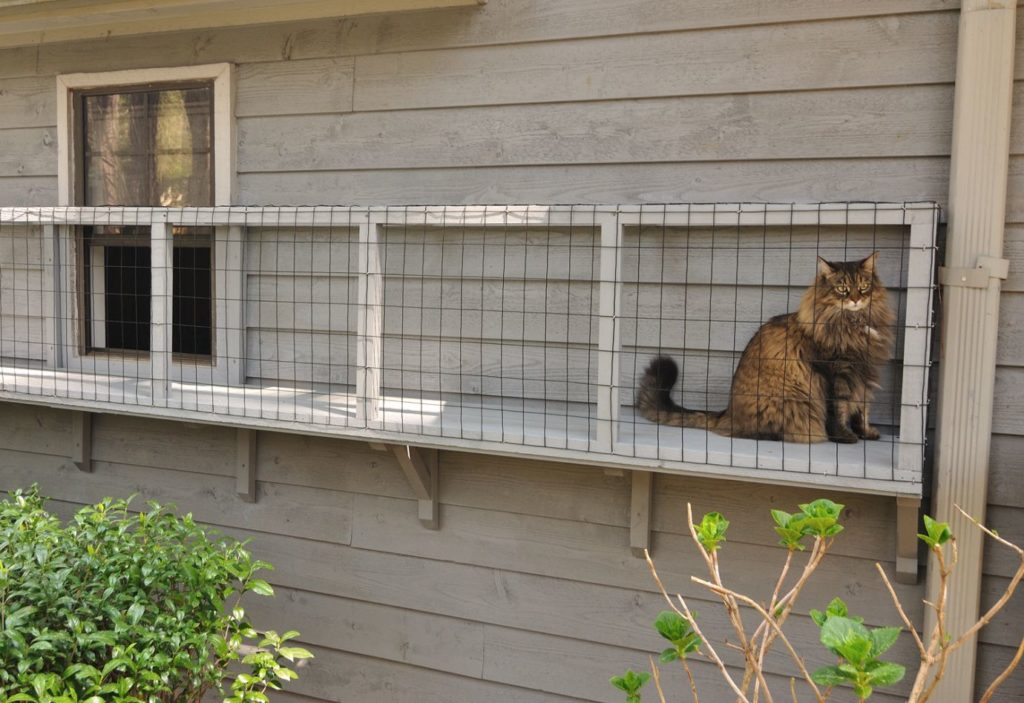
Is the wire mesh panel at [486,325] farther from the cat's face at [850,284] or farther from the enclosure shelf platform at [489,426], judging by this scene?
the cat's face at [850,284]

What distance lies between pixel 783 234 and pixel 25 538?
2.34 metres

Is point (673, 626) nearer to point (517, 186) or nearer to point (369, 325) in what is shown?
point (369, 325)

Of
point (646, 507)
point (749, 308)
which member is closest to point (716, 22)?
point (749, 308)

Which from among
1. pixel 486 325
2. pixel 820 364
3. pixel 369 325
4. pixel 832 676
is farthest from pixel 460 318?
pixel 832 676

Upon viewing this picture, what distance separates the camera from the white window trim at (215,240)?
306 cm

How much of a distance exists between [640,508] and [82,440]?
7.23 feet

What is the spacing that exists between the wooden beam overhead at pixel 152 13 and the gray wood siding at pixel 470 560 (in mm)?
1423

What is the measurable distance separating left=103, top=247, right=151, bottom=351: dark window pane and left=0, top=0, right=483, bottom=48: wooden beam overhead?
82cm

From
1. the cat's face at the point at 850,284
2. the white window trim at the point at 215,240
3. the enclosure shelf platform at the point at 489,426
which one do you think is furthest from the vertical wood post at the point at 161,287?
the cat's face at the point at 850,284

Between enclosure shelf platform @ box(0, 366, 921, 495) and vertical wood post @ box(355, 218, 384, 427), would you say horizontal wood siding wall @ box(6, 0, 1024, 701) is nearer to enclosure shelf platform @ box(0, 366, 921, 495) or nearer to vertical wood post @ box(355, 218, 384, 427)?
enclosure shelf platform @ box(0, 366, 921, 495)

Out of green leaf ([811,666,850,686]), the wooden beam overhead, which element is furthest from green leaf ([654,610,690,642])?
the wooden beam overhead

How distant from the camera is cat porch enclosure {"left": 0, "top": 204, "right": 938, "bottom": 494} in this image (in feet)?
7.27

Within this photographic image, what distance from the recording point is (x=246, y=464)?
3.08 metres

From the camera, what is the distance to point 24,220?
308 centimetres
